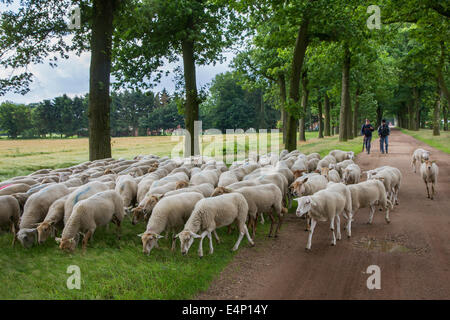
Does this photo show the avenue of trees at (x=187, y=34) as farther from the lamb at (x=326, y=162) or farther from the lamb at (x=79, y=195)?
the lamb at (x=79, y=195)

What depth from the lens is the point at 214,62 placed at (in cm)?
2019

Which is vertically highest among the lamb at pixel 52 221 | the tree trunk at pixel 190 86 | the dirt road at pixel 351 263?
the tree trunk at pixel 190 86

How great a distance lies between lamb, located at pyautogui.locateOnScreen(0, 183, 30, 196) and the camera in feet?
29.5

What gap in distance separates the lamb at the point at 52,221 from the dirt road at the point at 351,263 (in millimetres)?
3858

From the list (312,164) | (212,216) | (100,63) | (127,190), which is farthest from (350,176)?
(100,63)

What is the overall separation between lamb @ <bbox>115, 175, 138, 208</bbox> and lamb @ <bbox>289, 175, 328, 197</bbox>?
480cm

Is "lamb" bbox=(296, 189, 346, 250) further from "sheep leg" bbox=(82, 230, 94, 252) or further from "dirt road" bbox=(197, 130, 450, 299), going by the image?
"sheep leg" bbox=(82, 230, 94, 252)

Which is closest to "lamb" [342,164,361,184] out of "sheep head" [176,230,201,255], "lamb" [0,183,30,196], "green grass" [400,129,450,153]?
"sheep head" [176,230,201,255]

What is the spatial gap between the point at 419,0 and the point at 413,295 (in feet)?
51.5

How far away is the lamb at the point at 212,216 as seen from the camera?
6.97m

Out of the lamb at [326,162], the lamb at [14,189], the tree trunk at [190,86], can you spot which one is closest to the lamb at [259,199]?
the lamb at [326,162]

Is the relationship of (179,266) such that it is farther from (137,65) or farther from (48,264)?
(137,65)
